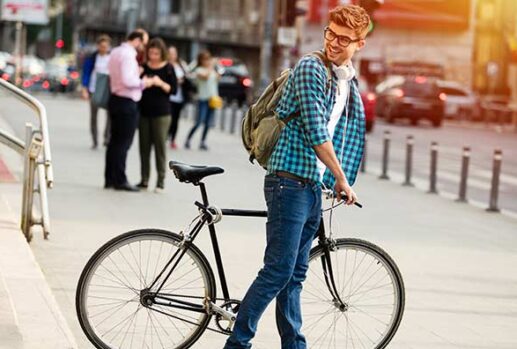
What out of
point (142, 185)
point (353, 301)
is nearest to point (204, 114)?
point (142, 185)

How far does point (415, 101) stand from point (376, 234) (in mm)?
29658

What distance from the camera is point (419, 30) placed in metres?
74.4

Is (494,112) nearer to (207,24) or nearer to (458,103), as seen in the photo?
(458,103)

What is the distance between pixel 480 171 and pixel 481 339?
16.5 m

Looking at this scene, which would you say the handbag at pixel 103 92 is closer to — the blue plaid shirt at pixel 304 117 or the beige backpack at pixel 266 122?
the beige backpack at pixel 266 122

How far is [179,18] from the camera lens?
85.4m

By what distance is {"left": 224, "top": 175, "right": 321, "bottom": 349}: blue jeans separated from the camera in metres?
6.59

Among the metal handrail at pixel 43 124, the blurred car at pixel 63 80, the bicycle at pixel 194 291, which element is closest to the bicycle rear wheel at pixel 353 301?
the bicycle at pixel 194 291

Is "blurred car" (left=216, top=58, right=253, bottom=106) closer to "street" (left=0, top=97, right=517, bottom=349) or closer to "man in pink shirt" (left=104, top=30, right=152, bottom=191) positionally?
"street" (left=0, top=97, right=517, bottom=349)

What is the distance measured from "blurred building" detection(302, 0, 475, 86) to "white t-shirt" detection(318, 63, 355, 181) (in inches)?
2592

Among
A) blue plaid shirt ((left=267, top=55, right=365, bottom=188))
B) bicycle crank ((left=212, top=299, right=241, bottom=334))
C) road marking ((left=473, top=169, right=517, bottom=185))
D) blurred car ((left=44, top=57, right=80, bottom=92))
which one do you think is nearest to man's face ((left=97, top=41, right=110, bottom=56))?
road marking ((left=473, top=169, right=517, bottom=185))

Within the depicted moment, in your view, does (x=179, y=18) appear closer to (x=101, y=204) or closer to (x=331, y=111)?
(x=101, y=204)

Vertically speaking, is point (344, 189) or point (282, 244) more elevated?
point (344, 189)

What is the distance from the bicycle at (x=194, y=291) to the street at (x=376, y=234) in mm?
581
